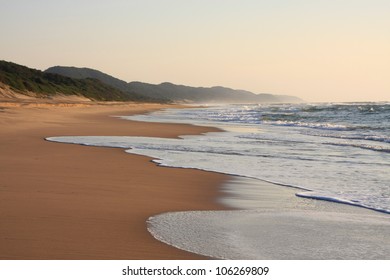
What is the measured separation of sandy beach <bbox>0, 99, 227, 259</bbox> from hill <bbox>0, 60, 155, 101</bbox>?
2343 inches

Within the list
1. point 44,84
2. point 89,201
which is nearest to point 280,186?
point 89,201

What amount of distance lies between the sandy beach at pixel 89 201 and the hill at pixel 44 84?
59.5m

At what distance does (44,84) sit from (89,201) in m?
77.9

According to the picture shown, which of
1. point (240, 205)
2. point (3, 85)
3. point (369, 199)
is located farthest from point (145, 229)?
point (3, 85)

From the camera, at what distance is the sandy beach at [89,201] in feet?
14.6

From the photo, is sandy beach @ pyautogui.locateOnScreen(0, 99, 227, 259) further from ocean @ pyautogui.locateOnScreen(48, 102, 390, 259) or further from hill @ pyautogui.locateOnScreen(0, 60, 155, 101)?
hill @ pyautogui.locateOnScreen(0, 60, 155, 101)

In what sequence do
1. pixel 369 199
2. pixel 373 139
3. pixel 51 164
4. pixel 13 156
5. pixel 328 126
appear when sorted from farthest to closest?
pixel 328 126 → pixel 373 139 → pixel 13 156 → pixel 51 164 → pixel 369 199

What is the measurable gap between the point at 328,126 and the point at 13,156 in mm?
19724

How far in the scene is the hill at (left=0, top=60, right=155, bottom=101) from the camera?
69.1 m

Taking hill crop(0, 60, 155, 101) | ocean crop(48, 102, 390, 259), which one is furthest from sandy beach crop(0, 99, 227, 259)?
hill crop(0, 60, 155, 101)

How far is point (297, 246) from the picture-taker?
4734 mm

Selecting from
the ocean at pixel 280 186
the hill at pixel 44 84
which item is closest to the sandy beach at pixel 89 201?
the ocean at pixel 280 186

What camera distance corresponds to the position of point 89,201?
6.29 meters
